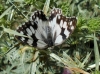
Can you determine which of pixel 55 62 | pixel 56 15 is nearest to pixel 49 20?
pixel 56 15

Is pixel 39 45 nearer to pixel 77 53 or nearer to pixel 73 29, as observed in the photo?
pixel 73 29

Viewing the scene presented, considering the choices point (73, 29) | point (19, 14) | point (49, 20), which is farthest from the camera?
point (19, 14)

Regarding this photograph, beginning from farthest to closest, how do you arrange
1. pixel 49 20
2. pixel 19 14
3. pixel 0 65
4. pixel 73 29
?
1. pixel 0 65
2. pixel 19 14
3. pixel 49 20
4. pixel 73 29
